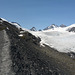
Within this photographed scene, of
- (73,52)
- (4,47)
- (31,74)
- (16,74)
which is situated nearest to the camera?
(16,74)

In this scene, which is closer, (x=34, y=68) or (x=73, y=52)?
(x=34, y=68)

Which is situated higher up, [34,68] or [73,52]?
[34,68]

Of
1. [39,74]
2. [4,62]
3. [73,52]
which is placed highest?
[4,62]

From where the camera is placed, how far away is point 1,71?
23.4 m

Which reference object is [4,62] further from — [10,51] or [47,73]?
[47,73]

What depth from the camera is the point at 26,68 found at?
26.4m

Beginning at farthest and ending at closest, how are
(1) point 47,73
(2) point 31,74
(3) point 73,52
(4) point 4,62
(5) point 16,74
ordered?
(3) point 73,52
(1) point 47,73
(4) point 4,62
(2) point 31,74
(5) point 16,74

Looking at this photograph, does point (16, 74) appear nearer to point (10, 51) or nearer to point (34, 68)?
point (34, 68)

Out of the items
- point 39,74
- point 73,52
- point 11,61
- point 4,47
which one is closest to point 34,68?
point 39,74

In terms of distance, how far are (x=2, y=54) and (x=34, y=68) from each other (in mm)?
7466

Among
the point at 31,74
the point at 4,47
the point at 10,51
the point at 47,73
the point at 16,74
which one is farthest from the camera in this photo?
the point at 4,47

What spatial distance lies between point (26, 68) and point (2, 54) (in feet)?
22.8

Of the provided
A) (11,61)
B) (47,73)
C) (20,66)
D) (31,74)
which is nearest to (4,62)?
(11,61)

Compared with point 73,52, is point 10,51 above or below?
above
